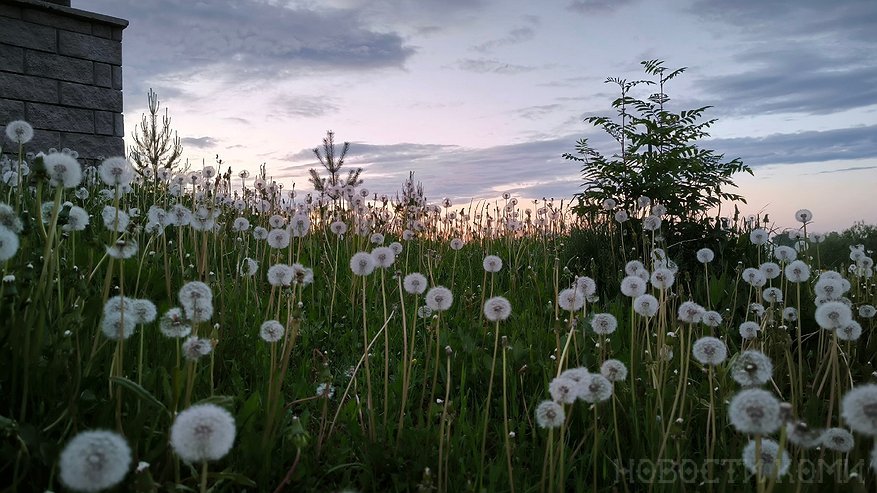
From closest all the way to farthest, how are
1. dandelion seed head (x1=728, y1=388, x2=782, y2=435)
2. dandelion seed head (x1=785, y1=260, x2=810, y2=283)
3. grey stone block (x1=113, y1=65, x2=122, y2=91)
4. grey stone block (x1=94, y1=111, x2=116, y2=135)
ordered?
1. dandelion seed head (x1=728, y1=388, x2=782, y2=435)
2. dandelion seed head (x1=785, y1=260, x2=810, y2=283)
3. grey stone block (x1=94, y1=111, x2=116, y2=135)
4. grey stone block (x1=113, y1=65, x2=122, y2=91)

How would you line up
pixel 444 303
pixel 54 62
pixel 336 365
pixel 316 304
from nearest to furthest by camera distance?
pixel 444 303 → pixel 336 365 → pixel 316 304 → pixel 54 62

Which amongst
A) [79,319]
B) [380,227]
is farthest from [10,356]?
[380,227]

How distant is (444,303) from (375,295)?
2682 millimetres

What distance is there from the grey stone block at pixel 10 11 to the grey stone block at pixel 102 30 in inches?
44.6

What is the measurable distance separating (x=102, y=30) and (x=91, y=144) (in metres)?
Result: 2.13

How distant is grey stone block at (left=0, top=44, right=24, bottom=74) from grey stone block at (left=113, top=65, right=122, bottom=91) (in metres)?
1.43

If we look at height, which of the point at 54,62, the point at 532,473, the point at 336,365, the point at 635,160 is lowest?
the point at 532,473

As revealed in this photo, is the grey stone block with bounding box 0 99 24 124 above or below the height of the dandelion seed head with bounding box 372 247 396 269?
above

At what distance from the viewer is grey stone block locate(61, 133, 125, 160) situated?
10898mm

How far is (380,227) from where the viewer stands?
24.9 feet

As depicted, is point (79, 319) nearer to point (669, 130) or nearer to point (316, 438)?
point (316, 438)

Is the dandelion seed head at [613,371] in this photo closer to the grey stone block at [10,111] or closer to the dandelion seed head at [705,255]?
the dandelion seed head at [705,255]

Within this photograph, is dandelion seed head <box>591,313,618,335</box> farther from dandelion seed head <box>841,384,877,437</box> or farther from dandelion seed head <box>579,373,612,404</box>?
dandelion seed head <box>841,384,877,437</box>

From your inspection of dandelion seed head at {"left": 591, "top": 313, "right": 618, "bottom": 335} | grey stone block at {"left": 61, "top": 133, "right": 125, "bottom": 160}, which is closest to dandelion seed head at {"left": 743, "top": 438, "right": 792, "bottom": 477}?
dandelion seed head at {"left": 591, "top": 313, "right": 618, "bottom": 335}
